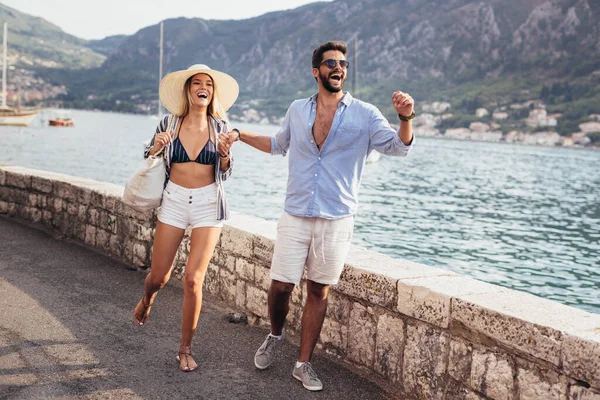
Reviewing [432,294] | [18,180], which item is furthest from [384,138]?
[18,180]

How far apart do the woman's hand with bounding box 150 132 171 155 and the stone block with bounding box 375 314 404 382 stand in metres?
1.80

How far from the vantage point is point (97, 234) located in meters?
8.02

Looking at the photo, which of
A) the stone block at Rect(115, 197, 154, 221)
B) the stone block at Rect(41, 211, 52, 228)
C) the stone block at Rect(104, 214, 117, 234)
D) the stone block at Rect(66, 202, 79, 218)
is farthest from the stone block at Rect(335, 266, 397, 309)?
the stone block at Rect(41, 211, 52, 228)

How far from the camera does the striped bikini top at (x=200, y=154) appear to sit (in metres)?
4.45

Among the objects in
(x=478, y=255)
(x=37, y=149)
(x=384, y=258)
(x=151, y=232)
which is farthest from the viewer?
(x=37, y=149)

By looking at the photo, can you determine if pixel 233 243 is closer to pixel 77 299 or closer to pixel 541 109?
pixel 77 299

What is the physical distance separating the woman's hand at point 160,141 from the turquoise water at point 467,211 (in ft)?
48.1

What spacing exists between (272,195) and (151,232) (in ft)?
110

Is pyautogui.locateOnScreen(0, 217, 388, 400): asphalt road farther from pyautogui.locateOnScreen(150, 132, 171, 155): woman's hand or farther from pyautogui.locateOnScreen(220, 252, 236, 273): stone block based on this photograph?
pyautogui.locateOnScreen(150, 132, 171, 155): woman's hand

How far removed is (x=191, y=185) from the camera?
447 centimetres

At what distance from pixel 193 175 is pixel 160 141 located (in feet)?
1.04

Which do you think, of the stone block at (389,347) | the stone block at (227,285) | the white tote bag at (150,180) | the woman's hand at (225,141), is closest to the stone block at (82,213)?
the stone block at (227,285)

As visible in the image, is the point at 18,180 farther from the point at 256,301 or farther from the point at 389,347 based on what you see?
the point at 389,347

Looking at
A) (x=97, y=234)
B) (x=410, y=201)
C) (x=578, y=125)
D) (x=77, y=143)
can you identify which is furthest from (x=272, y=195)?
(x=578, y=125)
